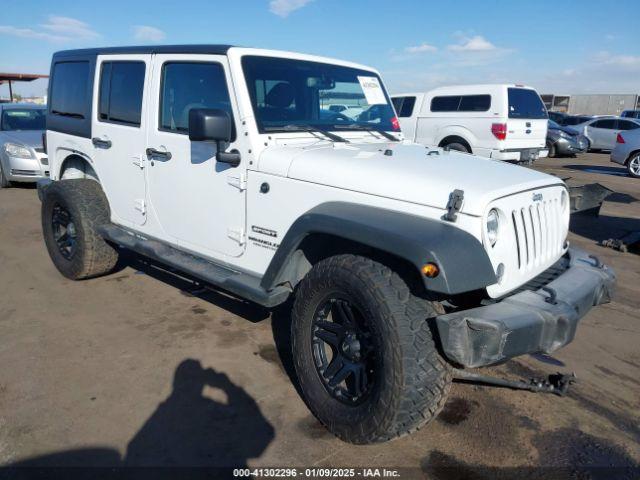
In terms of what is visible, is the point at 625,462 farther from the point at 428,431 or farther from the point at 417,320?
the point at 417,320

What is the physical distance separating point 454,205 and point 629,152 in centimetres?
1362

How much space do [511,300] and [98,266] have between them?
3.80m

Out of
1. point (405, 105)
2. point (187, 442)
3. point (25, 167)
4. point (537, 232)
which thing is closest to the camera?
point (187, 442)

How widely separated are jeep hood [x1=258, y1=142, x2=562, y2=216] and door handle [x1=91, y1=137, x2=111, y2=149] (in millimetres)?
1958

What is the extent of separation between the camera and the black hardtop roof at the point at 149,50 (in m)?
3.44

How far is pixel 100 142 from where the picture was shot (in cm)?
448

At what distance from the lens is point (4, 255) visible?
5.90 metres

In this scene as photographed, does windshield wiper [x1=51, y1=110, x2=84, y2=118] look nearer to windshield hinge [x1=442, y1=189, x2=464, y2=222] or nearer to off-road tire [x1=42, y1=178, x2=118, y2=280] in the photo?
off-road tire [x1=42, y1=178, x2=118, y2=280]

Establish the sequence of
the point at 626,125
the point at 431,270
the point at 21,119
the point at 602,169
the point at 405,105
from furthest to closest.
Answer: the point at 626,125 → the point at 602,169 → the point at 405,105 → the point at 21,119 → the point at 431,270

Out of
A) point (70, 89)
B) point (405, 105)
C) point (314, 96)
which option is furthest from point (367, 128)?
point (405, 105)

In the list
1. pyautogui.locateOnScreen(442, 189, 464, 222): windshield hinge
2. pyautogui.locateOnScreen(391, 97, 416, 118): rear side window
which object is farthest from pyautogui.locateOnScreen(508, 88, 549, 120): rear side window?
pyautogui.locateOnScreen(442, 189, 464, 222): windshield hinge

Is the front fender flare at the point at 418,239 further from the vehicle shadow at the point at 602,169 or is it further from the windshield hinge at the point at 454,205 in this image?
the vehicle shadow at the point at 602,169

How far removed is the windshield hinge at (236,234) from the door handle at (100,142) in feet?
5.64

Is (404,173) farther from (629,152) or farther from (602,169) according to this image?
(602,169)
